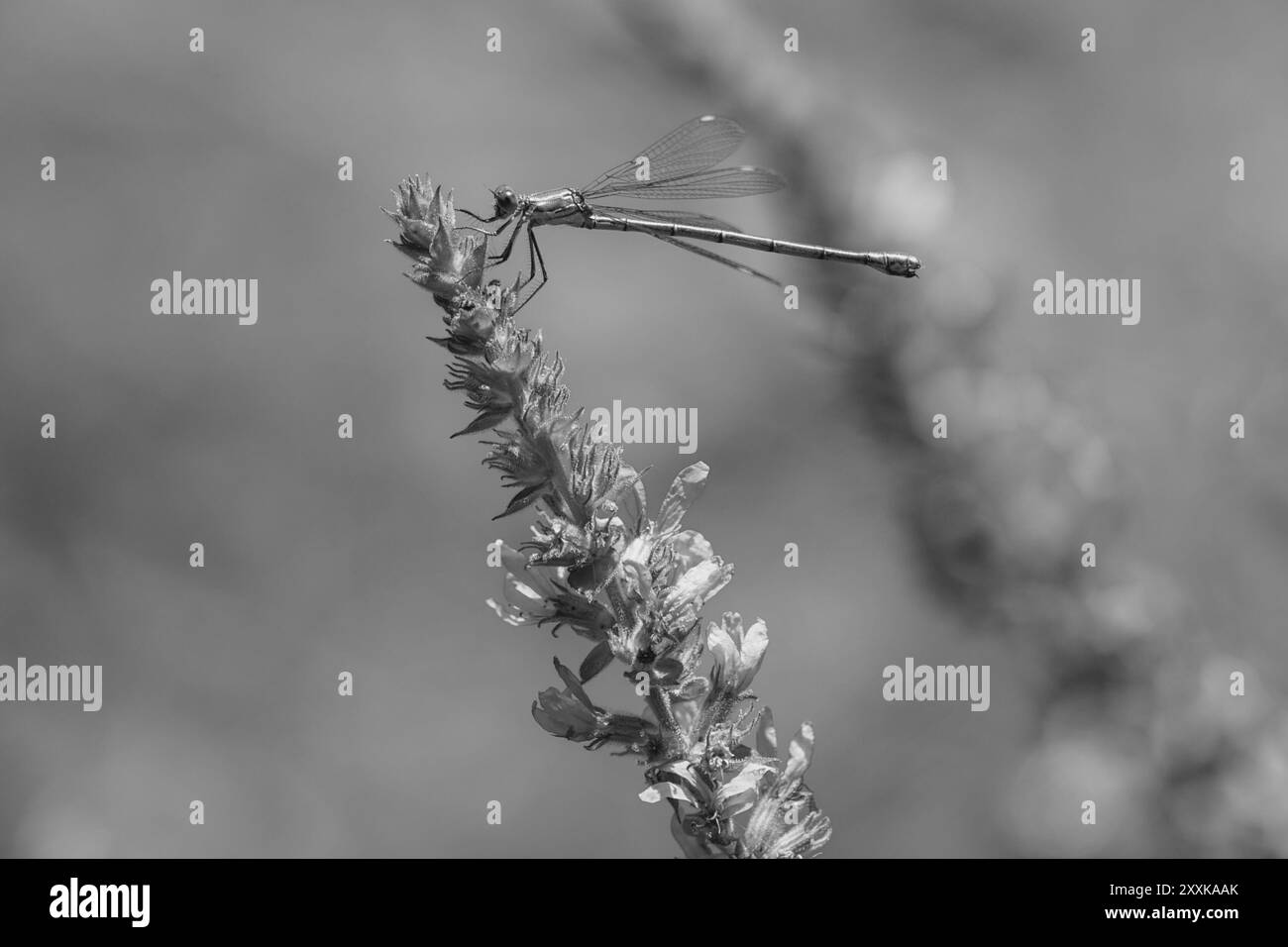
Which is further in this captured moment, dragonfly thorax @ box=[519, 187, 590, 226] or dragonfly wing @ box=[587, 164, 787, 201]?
→ dragonfly wing @ box=[587, 164, 787, 201]

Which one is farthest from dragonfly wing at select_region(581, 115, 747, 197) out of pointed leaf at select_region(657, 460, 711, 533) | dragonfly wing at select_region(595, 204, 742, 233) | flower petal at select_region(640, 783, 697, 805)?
flower petal at select_region(640, 783, 697, 805)

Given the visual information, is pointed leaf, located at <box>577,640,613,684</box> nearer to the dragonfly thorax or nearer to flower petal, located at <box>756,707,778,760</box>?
flower petal, located at <box>756,707,778,760</box>

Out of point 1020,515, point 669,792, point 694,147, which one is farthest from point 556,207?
point 1020,515

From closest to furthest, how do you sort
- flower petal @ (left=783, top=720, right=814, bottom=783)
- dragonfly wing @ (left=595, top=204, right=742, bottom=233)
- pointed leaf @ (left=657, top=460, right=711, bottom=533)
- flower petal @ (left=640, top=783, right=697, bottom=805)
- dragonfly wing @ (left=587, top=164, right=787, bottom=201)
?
flower petal @ (left=640, top=783, right=697, bottom=805)
flower petal @ (left=783, top=720, right=814, bottom=783)
pointed leaf @ (left=657, top=460, right=711, bottom=533)
dragonfly wing @ (left=595, top=204, right=742, bottom=233)
dragonfly wing @ (left=587, top=164, right=787, bottom=201)

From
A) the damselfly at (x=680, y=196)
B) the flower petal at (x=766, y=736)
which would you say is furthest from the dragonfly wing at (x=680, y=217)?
the flower petal at (x=766, y=736)

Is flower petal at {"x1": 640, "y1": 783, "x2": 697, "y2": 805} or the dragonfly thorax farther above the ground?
the dragonfly thorax

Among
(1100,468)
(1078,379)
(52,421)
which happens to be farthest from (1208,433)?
(52,421)

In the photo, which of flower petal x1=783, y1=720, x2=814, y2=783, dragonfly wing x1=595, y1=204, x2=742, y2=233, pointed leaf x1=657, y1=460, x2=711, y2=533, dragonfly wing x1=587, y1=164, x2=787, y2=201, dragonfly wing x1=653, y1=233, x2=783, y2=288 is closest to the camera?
flower petal x1=783, y1=720, x2=814, y2=783
